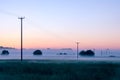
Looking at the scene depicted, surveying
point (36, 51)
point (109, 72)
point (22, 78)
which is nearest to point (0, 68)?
point (22, 78)

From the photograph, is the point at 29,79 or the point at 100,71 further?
the point at 100,71

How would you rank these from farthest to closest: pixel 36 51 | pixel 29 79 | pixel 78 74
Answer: pixel 36 51 → pixel 78 74 → pixel 29 79

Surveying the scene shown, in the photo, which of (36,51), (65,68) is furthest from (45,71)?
(36,51)

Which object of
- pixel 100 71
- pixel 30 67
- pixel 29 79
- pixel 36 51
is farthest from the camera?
pixel 36 51

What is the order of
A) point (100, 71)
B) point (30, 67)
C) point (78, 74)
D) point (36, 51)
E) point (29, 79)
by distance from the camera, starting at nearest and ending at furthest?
point (29, 79) < point (78, 74) < point (100, 71) < point (30, 67) < point (36, 51)

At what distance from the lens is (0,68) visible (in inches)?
1414

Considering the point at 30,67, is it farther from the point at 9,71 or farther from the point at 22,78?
the point at 22,78

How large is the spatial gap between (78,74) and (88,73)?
55.5 inches

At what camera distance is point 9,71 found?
33906 millimetres

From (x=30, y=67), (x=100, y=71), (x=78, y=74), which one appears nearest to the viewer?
(x=78, y=74)

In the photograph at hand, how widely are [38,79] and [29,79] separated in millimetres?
801

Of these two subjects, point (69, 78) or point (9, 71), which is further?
point (9, 71)

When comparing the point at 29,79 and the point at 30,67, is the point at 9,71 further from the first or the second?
the point at 29,79

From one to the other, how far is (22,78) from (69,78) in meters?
3.96
